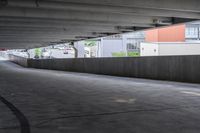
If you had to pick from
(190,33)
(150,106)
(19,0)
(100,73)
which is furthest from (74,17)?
(190,33)

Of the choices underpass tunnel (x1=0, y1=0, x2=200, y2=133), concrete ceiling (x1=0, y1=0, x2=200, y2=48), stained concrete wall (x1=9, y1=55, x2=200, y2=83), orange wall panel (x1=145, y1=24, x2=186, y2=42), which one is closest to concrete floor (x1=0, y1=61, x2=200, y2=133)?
underpass tunnel (x1=0, y1=0, x2=200, y2=133)

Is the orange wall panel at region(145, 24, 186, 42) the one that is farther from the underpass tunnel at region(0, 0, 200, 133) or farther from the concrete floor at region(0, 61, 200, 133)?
the concrete floor at region(0, 61, 200, 133)

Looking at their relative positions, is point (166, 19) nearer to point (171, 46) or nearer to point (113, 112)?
point (113, 112)

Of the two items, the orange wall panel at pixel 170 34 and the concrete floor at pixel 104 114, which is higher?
the orange wall panel at pixel 170 34

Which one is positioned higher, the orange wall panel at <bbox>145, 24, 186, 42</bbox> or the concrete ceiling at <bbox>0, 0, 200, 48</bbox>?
the orange wall panel at <bbox>145, 24, 186, 42</bbox>

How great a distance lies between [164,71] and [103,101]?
10311 millimetres

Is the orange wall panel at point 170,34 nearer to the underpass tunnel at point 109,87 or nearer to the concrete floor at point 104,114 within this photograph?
the underpass tunnel at point 109,87

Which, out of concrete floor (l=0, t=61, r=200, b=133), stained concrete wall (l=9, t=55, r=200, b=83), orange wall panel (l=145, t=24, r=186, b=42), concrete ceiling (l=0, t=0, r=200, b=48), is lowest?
concrete floor (l=0, t=61, r=200, b=133)

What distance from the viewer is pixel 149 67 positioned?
76.3 feet

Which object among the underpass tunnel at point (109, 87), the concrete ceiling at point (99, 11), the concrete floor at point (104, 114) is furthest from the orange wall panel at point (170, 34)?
the concrete floor at point (104, 114)

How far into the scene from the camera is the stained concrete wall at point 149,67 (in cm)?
1954

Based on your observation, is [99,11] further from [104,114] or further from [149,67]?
[104,114]

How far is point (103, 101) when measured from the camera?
1223cm

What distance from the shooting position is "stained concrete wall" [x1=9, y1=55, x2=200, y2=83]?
19.5 metres
